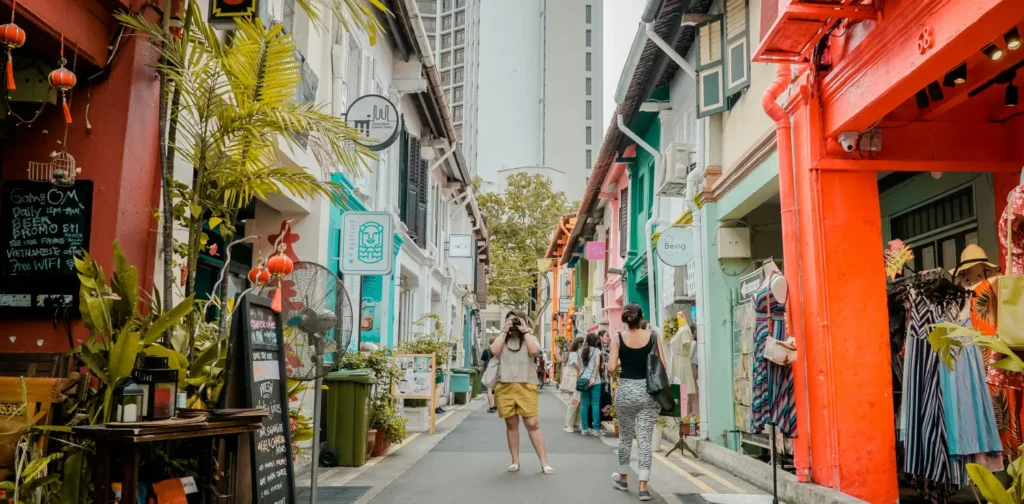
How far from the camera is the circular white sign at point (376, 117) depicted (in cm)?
1120

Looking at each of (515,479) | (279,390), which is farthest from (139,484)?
(515,479)

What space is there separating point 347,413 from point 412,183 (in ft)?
28.9

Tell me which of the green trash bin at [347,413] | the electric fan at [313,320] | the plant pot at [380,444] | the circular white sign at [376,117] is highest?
the circular white sign at [376,117]

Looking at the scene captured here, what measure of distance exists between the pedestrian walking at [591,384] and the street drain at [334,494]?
5.99 metres

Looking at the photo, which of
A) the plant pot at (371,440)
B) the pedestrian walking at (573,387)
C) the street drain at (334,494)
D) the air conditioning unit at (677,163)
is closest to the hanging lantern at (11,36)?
the street drain at (334,494)

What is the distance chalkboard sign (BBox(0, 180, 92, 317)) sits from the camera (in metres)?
5.51

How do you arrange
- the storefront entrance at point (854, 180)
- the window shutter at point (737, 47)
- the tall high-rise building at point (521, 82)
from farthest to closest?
the tall high-rise building at point (521, 82) → the window shutter at point (737, 47) → the storefront entrance at point (854, 180)

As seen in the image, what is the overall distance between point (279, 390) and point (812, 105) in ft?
16.7

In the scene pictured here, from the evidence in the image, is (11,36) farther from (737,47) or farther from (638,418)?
(737,47)

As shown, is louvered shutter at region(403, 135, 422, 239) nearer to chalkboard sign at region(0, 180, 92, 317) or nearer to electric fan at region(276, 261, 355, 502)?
electric fan at region(276, 261, 355, 502)

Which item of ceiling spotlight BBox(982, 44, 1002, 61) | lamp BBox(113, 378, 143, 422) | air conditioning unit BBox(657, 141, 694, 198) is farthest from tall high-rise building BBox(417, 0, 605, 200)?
lamp BBox(113, 378, 143, 422)

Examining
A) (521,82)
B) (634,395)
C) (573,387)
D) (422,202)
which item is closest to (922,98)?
(634,395)

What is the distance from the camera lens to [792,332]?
7734 millimetres

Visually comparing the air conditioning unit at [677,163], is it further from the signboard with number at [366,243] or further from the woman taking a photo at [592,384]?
the signboard with number at [366,243]
